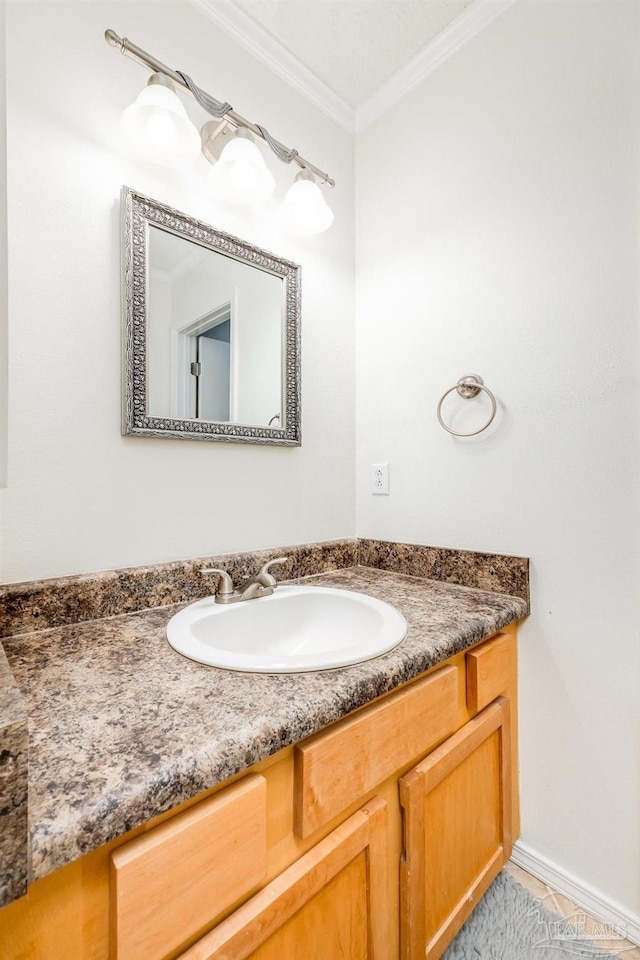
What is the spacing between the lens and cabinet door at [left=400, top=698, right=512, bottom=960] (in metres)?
0.75

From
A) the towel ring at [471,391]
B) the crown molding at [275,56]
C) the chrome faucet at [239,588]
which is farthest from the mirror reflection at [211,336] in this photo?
the crown molding at [275,56]

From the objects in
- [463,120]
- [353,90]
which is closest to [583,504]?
[463,120]

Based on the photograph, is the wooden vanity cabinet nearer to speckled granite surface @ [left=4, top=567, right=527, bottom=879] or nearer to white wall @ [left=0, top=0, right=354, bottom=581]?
speckled granite surface @ [left=4, top=567, right=527, bottom=879]

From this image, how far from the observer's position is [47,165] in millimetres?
861

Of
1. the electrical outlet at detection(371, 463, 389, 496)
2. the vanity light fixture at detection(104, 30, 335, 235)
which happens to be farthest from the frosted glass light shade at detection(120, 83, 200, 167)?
the electrical outlet at detection(371, 463, 389, 496)

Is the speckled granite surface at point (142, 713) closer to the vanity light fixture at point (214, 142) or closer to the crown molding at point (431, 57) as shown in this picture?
the vanity light fixture at point (214, 142)

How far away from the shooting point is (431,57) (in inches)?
49.7

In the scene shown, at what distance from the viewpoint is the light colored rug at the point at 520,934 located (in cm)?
91

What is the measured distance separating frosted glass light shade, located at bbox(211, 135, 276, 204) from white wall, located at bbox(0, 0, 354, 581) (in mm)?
58

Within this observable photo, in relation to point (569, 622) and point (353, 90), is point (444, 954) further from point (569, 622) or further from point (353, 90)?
point (353, 90)

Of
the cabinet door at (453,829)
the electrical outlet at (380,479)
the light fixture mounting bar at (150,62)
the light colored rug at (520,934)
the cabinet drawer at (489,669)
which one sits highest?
the light fixture mounting bar at (150,62)

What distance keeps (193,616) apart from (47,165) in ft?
3.19

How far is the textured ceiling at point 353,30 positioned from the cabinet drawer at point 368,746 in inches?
66.7

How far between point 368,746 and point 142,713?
36 centimetres
